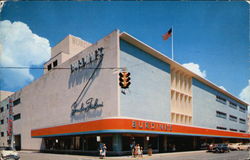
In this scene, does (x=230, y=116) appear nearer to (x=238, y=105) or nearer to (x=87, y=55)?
(x=238, y=105)

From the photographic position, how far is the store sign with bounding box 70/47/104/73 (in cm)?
3216

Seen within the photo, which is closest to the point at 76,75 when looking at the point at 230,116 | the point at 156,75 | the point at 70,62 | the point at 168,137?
the point at 70,62

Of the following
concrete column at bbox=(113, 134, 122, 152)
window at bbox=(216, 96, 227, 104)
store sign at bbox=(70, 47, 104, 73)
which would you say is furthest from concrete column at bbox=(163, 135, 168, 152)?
window at bbox=(216, 96, 227, 104)

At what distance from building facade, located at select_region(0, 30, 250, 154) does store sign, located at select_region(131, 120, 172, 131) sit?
11cm

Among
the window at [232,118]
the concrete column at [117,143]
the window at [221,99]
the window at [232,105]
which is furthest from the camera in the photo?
the window at [232,105]

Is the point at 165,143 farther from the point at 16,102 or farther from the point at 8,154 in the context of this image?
the point at 16,102

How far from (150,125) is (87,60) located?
535 inches

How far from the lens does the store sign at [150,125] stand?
27066 millimetres

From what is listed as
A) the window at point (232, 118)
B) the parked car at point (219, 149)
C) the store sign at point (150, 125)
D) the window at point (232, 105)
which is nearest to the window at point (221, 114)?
the window at point (232, 118)

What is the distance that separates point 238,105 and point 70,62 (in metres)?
60.5

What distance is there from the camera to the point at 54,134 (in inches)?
1384

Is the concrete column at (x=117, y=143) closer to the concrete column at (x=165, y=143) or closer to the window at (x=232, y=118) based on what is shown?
the concrete column at (x=165, y=143)

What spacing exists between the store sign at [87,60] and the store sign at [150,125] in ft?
35.2

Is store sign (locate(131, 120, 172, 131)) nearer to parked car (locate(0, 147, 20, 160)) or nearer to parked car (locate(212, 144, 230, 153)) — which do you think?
parked car (locate(212, 144, 230, 153))
